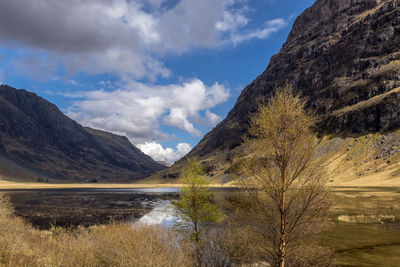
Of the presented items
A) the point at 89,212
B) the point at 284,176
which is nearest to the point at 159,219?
the point at 89,212

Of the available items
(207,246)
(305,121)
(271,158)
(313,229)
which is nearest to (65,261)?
(207,246)

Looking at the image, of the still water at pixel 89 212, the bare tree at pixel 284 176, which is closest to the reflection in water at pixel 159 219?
the still water at pixel 89 212

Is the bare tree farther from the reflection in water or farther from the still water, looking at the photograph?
the reflection in water

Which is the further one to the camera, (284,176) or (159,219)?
(159,219)

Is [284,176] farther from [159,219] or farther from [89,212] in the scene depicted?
[89,212]

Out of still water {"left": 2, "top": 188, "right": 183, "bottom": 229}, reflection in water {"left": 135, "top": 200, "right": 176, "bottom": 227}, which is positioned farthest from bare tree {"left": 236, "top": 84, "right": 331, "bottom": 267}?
reflection in water {"left": 135, "top": 200, "right": 176, "bottom": 227}

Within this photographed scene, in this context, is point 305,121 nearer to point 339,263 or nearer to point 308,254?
point 308,254

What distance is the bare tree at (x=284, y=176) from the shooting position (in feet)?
45.8

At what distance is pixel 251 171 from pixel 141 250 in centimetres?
786

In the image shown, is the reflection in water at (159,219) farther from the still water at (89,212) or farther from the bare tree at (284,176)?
the bare tree at (284,176)

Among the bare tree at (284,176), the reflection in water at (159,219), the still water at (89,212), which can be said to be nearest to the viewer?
the bare tree at (284,176)

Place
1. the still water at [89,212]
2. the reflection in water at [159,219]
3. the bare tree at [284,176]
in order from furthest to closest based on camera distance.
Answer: the still water at [89,212], the reflection in water at [159,219], the bare tree at [284,176]

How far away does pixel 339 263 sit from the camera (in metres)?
22.4

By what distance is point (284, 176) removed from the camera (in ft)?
45.9
